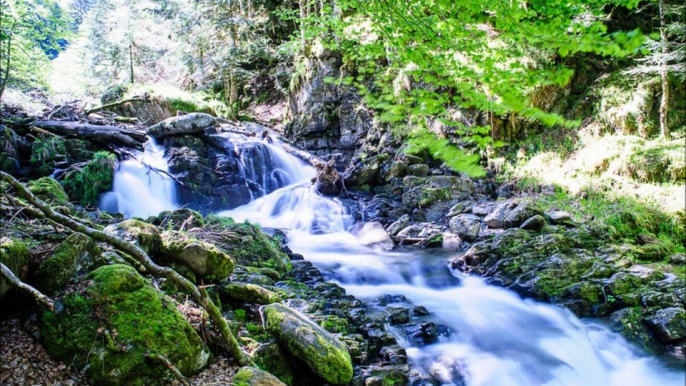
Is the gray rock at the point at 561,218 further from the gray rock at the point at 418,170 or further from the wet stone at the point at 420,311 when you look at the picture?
the gray rock at the point at 418,170

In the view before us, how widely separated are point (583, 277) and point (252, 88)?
2057cm

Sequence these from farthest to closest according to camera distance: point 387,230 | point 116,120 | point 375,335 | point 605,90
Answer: point 116,120
point 605,90
point 387,230
point 375,335

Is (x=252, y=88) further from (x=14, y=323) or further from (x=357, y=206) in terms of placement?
(x=14, y=323)

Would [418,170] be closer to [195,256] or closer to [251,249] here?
[251,249]

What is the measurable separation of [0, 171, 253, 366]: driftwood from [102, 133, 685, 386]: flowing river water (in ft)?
7.21

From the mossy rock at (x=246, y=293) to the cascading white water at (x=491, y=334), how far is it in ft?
6.42

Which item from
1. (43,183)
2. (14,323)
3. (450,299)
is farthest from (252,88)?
(14,323)

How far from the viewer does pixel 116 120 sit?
14484 mm

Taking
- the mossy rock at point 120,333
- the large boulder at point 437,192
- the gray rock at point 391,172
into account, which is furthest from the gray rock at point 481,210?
the mossy rock at point 120,333

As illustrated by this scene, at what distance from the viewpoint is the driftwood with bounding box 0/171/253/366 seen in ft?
10.6

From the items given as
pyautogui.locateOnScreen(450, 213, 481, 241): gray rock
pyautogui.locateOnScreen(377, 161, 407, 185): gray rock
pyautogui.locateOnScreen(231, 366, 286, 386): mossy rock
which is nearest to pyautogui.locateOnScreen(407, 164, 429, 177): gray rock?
pyautogui.locateOnScreen(377, 161, 407, 185): gray rock

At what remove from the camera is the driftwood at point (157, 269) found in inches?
127

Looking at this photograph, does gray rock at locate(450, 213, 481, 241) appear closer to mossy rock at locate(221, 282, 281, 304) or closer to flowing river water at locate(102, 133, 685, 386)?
flowing river water at locate(102, 133, 685, 386)

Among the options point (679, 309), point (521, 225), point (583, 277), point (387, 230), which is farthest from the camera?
point (387, 230)
